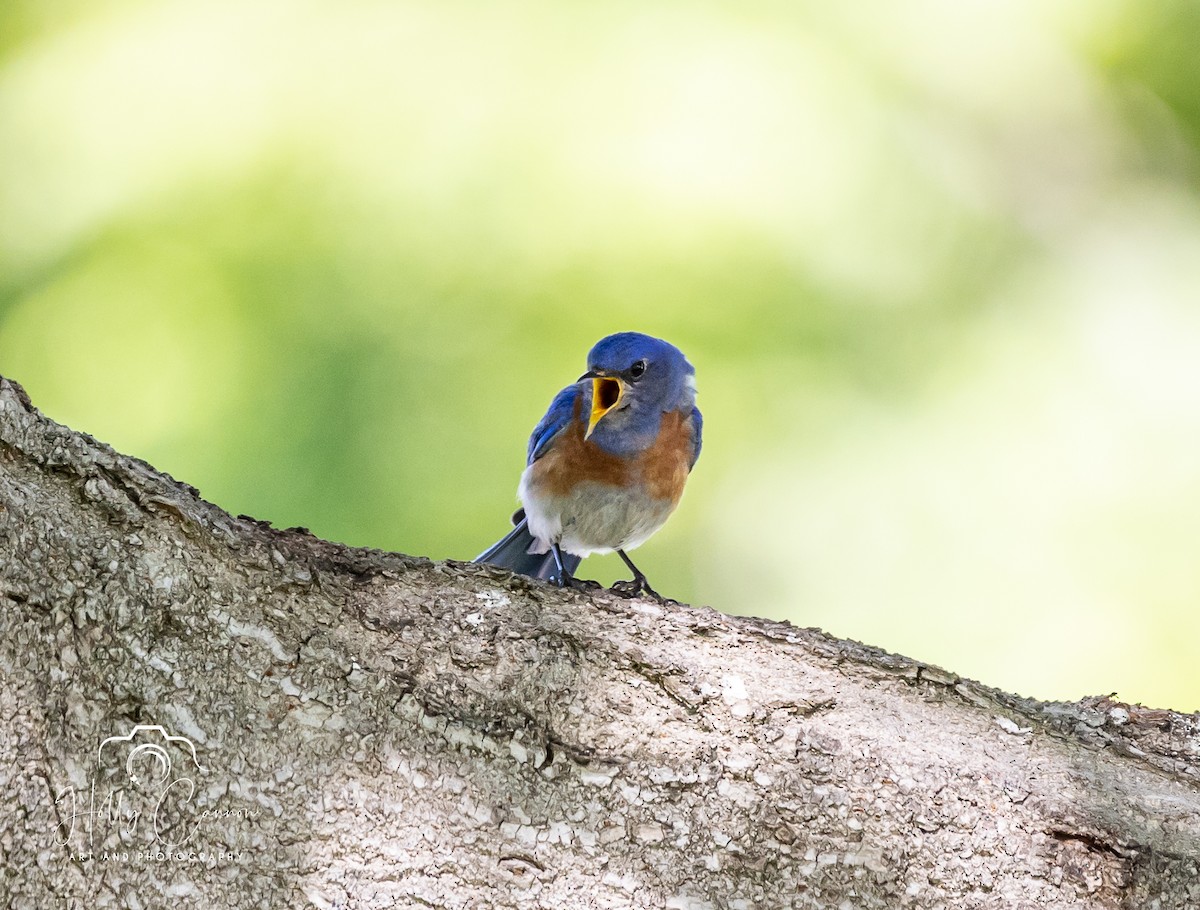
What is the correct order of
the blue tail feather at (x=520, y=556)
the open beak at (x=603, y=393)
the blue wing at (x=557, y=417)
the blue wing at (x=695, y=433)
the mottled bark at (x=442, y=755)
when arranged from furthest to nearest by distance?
the blue tail feather at (x=520, y=556) → the blue wing at (x=695, y=433) → the blue wing at (x=557, y=417) → the open beak at (x=603, y=393) → the mottled bark at (x=442, y=755)

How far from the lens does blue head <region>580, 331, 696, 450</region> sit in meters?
3.58

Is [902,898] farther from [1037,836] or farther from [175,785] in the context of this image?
[175,785]

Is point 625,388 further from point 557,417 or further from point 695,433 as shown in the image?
point 695,433

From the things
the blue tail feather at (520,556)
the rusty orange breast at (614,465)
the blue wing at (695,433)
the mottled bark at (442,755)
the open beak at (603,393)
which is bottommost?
the mottled bark at (442,755)

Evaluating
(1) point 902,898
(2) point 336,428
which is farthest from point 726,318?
(1) point 902,898

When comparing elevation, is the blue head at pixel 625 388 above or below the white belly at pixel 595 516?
above

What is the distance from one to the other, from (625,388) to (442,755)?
6.15 feet

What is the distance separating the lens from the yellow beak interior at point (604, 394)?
→ 11.8 feet

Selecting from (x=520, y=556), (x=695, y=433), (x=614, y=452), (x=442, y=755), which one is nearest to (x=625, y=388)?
(x=614, y=452)

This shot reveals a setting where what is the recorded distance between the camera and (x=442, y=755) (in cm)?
189

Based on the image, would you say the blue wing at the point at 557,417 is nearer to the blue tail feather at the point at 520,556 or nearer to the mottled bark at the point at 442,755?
the blue tail feather at the point at 520,556

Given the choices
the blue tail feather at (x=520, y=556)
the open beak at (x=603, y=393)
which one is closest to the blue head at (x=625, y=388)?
the open beak at (x=603, y=393)

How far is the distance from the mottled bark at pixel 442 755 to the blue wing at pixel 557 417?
5.13 ft

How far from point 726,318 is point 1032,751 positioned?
2.69 meters
